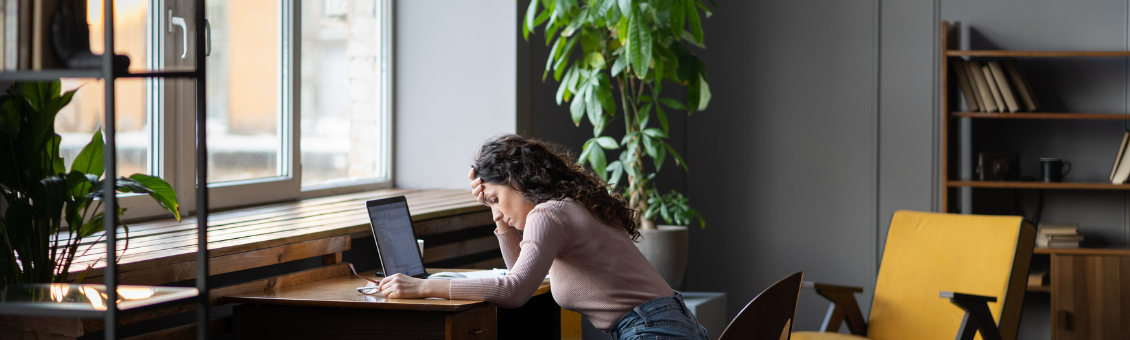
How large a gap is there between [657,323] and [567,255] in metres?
0.25

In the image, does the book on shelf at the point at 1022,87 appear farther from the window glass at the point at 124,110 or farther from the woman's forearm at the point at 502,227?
the window glass at the point at 124,110

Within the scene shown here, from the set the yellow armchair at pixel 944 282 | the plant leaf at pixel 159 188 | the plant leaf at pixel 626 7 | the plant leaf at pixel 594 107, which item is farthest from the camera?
the plant leaf at pixel 594 107

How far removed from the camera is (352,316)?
1962 mm

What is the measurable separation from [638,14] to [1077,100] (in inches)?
87.8

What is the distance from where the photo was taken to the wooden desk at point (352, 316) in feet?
6.27

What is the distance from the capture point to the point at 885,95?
14.0 feet

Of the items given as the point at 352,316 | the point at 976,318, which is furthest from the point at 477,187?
the point at 976,318

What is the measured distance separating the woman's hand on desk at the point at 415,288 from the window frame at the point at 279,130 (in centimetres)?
84

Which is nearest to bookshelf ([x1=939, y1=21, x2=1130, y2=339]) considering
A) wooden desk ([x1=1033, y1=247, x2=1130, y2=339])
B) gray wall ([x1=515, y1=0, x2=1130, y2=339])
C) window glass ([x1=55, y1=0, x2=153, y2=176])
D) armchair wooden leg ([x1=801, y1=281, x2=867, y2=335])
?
Answer: wooden desk ([x1=1033, y1=247, x2=1130, y2=339])

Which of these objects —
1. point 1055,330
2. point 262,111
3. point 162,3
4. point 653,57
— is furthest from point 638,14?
point 1055,330

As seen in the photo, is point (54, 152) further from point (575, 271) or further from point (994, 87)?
point (994, 87)

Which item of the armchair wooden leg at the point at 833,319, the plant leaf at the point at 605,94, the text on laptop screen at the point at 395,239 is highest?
the plant leaf at the point at 605,94

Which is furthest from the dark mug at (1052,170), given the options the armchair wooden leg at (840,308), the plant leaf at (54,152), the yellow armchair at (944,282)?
the plant leaf at (54,152)

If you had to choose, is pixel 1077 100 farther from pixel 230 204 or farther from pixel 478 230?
pixel 230 204
